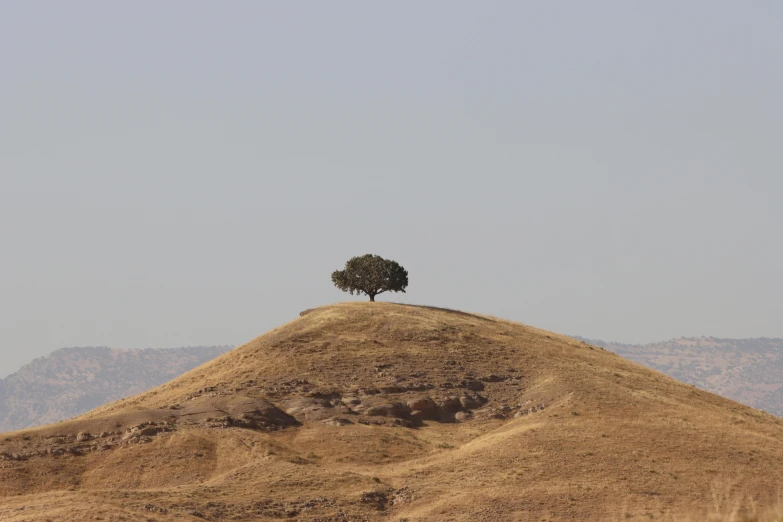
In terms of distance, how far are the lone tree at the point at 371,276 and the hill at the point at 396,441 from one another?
29.2ft

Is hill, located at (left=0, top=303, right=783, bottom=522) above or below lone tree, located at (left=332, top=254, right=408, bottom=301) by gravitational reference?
below

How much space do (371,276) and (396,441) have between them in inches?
1040

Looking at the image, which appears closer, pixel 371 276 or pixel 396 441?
pixel 396 441

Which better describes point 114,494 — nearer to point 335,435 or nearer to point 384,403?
point 335,435

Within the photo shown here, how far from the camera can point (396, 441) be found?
184 ft

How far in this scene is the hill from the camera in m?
47.5

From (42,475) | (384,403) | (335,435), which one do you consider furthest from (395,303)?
(42,475)

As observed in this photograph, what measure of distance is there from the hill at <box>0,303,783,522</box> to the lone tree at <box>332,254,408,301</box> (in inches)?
350

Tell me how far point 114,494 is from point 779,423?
4549cm

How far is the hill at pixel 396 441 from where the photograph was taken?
47.5 m

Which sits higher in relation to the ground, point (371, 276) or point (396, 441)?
point (371, 276)

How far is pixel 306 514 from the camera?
4659cm

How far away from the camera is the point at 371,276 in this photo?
80.9m

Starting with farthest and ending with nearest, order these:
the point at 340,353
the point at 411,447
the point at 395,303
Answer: the point at 395,303, the point at 340,353, the point at 411,447
